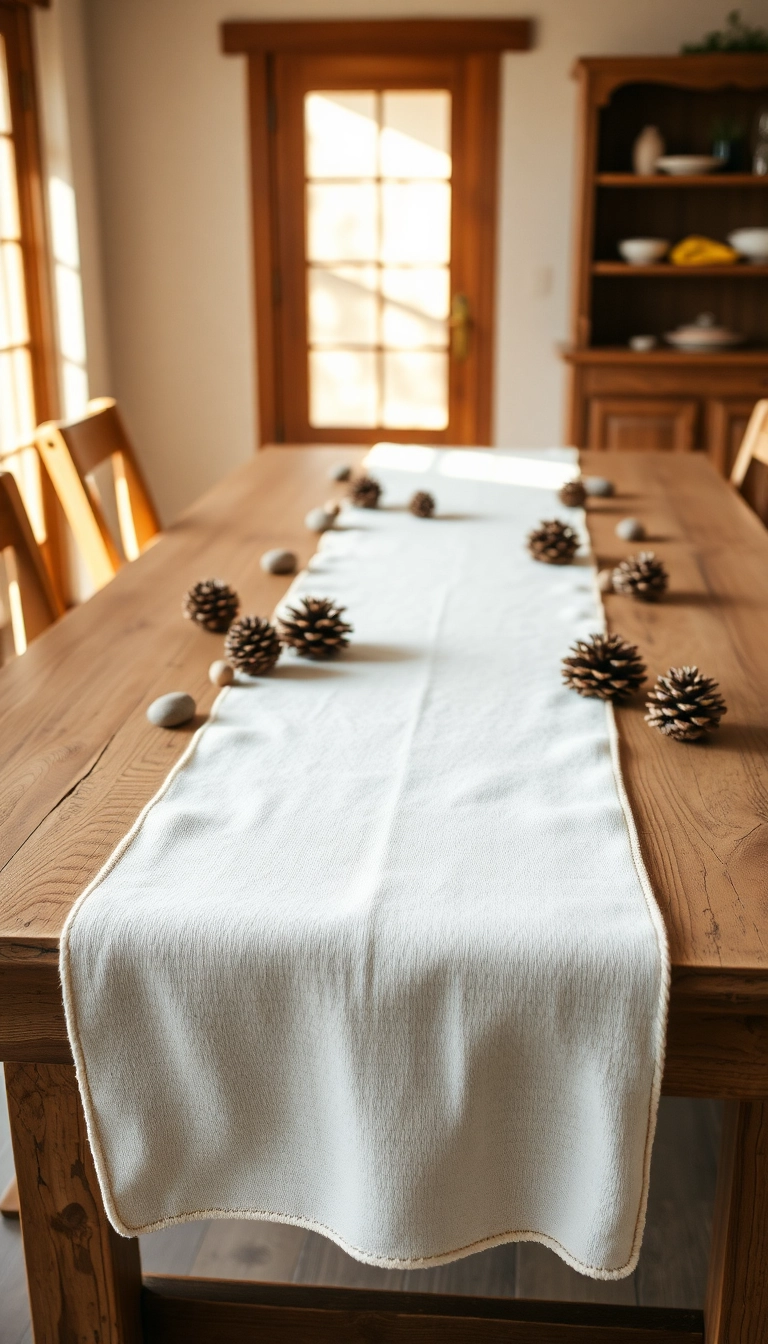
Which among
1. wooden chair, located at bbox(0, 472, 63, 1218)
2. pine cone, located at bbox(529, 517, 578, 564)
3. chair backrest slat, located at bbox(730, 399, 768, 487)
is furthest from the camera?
chair backrest slat, located at bbox(730, 399, 768, 487)

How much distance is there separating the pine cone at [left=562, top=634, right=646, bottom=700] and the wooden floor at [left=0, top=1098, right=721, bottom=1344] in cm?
76

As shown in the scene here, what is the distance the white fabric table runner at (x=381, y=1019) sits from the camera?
0.84m

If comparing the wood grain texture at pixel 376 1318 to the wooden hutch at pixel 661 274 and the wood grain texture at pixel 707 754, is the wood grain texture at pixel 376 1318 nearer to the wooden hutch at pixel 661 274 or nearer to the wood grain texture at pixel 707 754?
the wood grain texture at pixel 707 754

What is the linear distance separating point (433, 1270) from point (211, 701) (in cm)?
80

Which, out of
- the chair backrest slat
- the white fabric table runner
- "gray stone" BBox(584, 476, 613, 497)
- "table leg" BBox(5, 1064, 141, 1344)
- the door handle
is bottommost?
"table leg" BBox(5, 1064, 141, 1344)

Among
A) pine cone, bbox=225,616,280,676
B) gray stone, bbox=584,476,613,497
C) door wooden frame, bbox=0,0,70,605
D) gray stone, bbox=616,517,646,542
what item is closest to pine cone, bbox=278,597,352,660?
pine cone, bbox=225,616,280,676

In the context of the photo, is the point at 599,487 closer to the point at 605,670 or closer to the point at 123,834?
the point at 605,670

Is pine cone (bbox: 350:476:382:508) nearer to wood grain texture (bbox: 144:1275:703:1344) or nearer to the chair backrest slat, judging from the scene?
the chair backrest slat

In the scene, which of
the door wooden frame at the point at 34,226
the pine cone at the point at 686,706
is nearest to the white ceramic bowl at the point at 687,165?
the door wooden frame at the point at 34,226

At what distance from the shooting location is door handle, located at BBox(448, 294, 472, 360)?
14.8 ft

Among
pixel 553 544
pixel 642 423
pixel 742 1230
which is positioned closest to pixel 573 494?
pixel 553 544

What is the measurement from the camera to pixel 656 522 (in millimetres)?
2121

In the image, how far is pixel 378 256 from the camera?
453 cm

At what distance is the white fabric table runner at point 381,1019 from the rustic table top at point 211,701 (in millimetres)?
41
